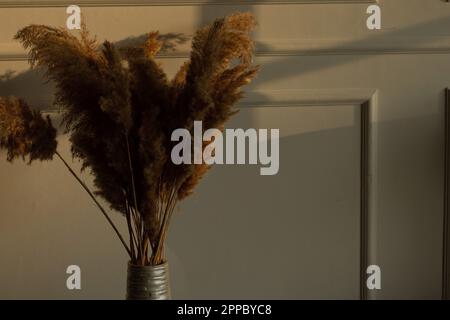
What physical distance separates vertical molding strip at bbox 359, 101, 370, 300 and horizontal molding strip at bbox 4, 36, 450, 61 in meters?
0.10

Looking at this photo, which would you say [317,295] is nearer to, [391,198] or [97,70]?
[391,198]

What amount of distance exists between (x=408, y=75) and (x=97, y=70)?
0.59 m

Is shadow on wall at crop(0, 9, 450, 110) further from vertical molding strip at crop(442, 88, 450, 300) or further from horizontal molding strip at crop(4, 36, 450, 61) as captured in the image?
vertical molding strip at crop(442, 88, 450, 300)

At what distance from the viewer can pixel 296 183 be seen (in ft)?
3.80

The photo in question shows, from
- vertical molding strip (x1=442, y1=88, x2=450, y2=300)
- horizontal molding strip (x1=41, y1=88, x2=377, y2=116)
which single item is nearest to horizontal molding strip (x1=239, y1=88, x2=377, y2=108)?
horizontal molding strip (x1=41, y1=88, x2=377, y2=116)

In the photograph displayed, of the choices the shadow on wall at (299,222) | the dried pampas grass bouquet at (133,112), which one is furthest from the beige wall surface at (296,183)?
the dried pampas grass bouquet at (133,112)

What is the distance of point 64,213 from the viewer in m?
1.14

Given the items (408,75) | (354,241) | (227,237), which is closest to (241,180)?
(227,237)

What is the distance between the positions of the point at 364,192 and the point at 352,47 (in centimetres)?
27

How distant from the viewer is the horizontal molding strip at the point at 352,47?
1122mm

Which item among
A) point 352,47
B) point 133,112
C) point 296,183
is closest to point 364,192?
point 296,183

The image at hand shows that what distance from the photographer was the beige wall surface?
44.3 inches

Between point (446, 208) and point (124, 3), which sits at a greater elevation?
point (124, 3)

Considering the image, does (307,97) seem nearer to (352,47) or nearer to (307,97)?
(307,97)
